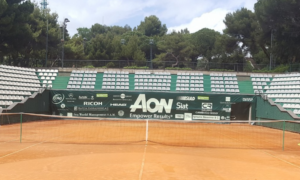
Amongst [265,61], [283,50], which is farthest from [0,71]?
[265,61]

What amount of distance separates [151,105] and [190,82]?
543cm

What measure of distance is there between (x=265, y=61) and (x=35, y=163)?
46358mm

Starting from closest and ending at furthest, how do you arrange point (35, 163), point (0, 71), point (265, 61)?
point (35, 163) < point (0, 71) < point (265, 61)

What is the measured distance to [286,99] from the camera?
71.4ft

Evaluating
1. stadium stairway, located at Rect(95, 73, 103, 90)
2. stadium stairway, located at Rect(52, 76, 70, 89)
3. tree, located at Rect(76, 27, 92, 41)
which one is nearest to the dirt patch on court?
stadium stairway, located at Rect(95, 73, 103, 90)

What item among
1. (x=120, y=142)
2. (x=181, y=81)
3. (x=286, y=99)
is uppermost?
(x=181, y=81)

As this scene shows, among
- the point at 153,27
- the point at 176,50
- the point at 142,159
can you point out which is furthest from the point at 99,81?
the point at 153,27

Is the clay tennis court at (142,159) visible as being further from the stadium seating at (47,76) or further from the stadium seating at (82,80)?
the stadium seating at (47,76)

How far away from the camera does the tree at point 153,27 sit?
269 ft

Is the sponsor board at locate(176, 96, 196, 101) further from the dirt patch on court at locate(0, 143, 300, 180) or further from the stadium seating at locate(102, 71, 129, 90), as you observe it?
the dirt patch on court at locate(0, 143, 300, 180)

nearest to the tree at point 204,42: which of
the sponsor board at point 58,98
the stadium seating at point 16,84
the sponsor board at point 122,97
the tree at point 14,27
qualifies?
the tree at point 14,27

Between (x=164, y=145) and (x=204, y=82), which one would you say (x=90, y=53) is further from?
(x=164, y=145)

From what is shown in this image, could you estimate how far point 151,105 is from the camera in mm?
24297

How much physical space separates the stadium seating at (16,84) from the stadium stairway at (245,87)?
1962 cm
